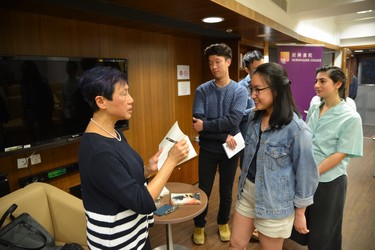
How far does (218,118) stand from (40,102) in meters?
1.33

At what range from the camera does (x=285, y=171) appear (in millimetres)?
1369

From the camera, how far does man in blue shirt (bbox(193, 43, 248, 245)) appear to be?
2170 mm

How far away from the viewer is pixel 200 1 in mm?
1909

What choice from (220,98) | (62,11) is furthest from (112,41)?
(220,98)

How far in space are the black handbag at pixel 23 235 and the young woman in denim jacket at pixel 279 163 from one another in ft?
3.90

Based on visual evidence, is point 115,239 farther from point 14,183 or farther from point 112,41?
point 112,41

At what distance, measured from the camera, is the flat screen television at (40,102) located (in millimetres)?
1755

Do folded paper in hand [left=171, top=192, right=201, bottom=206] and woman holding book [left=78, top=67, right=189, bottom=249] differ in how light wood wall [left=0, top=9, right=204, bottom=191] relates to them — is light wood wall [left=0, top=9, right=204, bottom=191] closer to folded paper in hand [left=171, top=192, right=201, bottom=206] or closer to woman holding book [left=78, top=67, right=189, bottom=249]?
folded paper in hand [left=171, top=192, right=201, bottom=206]

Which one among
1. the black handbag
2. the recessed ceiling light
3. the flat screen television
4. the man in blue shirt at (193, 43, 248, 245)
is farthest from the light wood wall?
the man in blue shirt at (193, 43, 248, 245)

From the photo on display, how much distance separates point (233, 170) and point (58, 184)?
148cm

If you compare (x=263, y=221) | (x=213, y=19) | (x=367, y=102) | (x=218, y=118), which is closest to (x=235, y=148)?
(x=218, y=118)

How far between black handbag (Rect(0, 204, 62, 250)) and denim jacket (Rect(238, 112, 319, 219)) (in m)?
1.19

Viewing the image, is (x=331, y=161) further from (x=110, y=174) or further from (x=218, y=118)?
(x=110, y=174)

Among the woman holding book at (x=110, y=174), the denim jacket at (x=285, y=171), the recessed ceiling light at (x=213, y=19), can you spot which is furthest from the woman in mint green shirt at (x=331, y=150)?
the woman holding book at (x=110, y=174)
